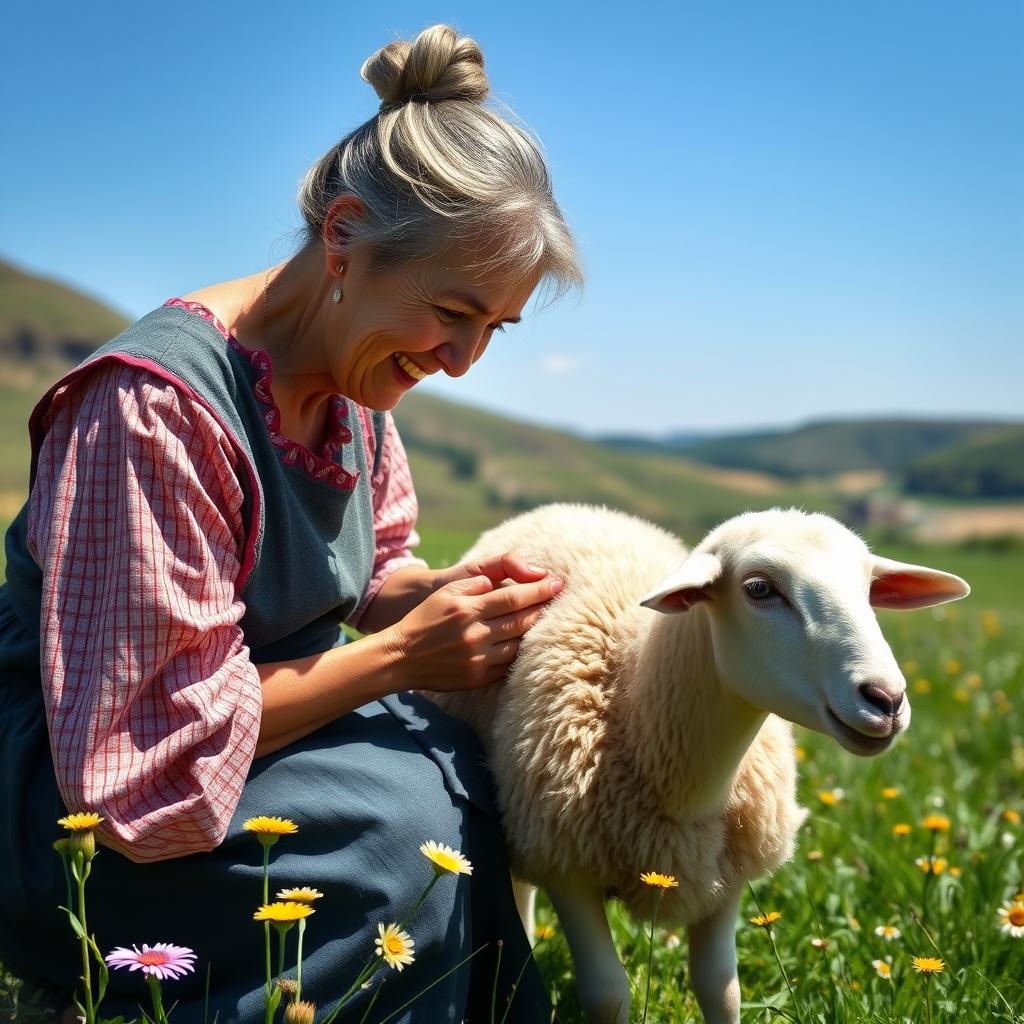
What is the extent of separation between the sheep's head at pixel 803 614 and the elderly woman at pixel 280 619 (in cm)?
55

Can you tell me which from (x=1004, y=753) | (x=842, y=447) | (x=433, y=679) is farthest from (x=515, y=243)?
(x=842, y=447)

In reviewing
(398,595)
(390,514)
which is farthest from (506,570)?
(390,514)

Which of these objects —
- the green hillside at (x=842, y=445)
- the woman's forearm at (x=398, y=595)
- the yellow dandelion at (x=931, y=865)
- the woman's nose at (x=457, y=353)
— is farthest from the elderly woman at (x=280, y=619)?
the green hillside at (x=842, y=445)

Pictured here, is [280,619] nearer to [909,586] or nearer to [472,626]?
[472,626]

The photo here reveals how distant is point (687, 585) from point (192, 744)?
3.41ft

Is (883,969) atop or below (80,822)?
below

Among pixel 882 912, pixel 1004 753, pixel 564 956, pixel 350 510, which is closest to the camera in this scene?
pixel 350 510

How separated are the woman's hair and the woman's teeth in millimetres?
241

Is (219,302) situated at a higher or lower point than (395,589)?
higher

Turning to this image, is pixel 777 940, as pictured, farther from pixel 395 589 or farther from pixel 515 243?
pixel 515 243

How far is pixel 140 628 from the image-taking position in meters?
2.08

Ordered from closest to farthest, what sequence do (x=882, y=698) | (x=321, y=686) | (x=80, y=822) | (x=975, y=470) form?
(x=80, y=822)
(x=882, y=698)
(x=321, y=686)
(x=975, y=470)

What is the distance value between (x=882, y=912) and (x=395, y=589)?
175 centimetres

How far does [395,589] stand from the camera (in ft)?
10.5
